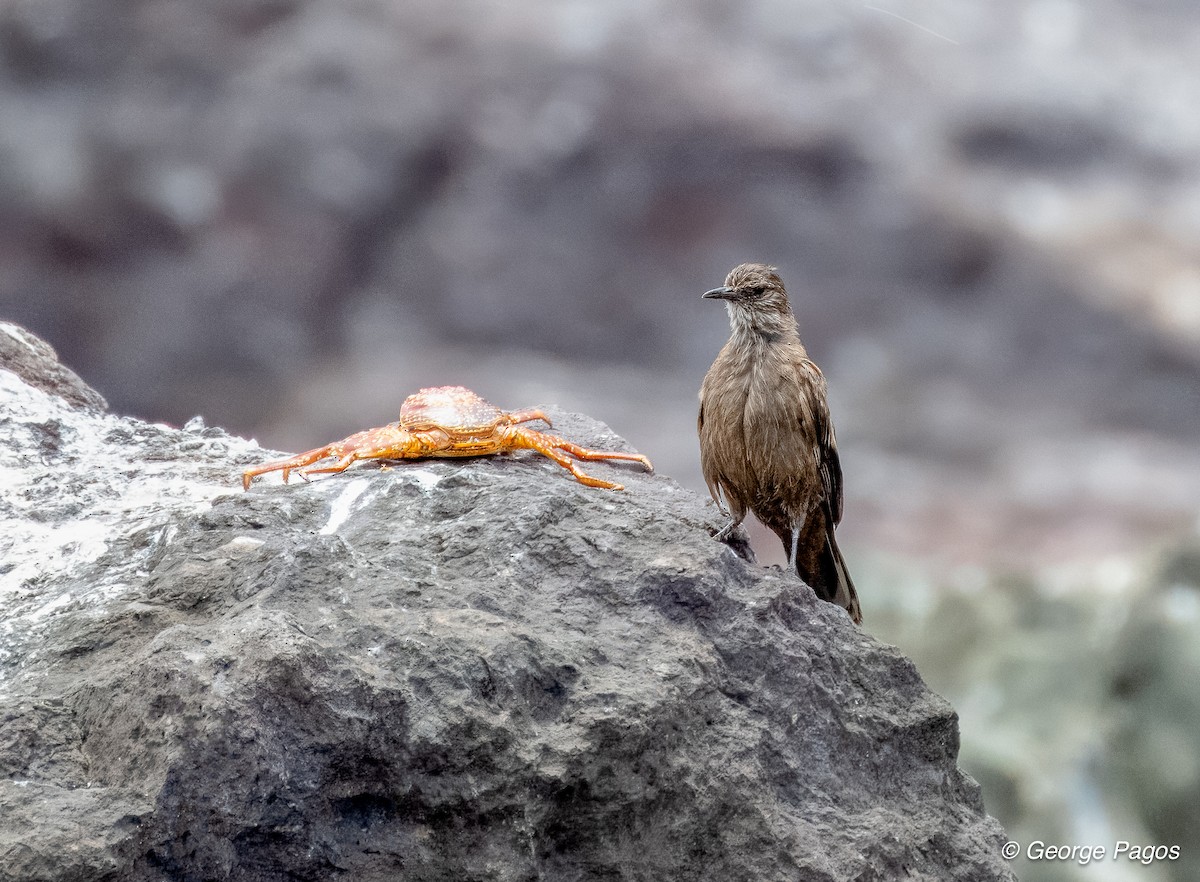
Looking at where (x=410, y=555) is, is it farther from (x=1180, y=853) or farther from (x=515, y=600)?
(x=1180, y=853)

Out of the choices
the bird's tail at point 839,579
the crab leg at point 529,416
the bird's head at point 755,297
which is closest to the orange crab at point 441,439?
the crab leg at point 529,416

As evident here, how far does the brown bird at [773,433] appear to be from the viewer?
4.65m

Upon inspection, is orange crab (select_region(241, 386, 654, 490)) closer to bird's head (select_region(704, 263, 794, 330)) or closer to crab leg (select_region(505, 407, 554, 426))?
crab leg (select_region(505, 407, 554, 426))

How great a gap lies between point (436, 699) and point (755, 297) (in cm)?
241

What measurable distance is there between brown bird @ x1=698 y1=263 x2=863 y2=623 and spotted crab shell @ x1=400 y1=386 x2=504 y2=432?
0.89 m

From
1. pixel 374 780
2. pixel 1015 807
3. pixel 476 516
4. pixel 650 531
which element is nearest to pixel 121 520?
pixel 476 516

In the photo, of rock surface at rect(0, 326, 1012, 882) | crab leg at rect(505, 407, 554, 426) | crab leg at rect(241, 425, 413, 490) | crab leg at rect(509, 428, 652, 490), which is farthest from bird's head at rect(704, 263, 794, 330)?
crab leg at rect(241, 425, 413, 490)

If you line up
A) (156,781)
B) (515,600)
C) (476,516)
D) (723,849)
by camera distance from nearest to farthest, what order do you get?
(156,781), (723,849), (515,600), (476,516)

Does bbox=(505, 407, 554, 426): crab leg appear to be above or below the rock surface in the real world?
above

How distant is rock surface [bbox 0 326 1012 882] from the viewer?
2832 mm

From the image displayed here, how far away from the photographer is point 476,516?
372 centimetres

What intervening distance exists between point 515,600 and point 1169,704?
199 inches

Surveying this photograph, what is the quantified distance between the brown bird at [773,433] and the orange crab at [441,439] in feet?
1.85

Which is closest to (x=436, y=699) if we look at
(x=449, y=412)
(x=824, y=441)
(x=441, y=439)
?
(x=441, y=439)
